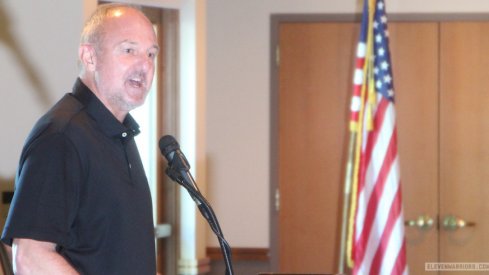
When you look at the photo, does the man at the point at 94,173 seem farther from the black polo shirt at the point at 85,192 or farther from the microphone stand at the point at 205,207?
the microphone stand at the point at 205,207

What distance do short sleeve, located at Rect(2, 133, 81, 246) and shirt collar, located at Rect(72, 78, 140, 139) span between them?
156 mm

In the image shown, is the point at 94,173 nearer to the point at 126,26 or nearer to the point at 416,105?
the point at 126,26

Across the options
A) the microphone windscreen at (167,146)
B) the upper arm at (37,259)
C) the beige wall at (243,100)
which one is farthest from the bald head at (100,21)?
the beige wall at (243,100)

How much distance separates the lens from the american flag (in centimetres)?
434

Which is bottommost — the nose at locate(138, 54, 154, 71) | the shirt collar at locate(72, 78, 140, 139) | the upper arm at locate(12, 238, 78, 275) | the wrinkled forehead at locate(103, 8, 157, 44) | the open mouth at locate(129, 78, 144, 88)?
the upper arm at locate(12, 238, 78, 275)

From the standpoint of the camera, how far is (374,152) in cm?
439

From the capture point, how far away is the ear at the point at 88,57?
6.41ft

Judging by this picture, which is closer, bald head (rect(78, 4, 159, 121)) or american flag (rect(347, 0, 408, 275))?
bald head (rect(78, 4, 159, 121))

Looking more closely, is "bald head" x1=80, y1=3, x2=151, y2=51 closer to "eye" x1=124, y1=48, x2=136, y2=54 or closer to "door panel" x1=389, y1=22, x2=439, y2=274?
"eye" x1=124, y1=48, x2=136, y2=54

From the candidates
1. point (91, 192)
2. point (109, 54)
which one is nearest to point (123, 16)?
point (109, 54)

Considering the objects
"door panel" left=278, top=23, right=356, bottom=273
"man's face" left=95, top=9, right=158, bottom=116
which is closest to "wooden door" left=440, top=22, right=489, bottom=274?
"door panel" left=278, top=23, right=356, bottom=273

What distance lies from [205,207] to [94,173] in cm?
23

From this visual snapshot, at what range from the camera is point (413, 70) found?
5.15 metres

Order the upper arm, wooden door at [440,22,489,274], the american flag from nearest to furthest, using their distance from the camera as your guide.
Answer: the upper arm → the american flag → wooden door at [440,22,489,274]
